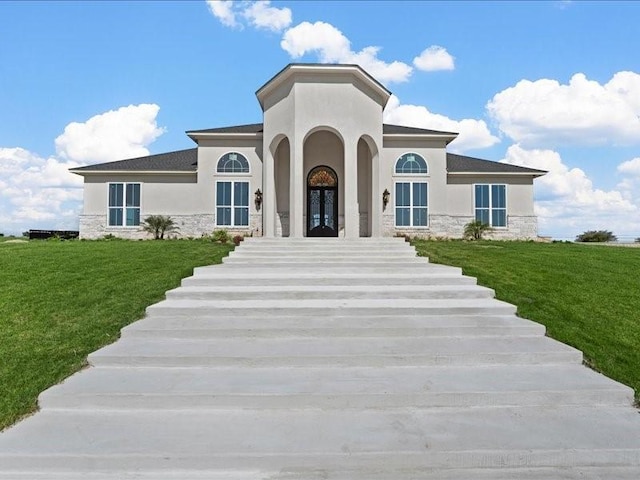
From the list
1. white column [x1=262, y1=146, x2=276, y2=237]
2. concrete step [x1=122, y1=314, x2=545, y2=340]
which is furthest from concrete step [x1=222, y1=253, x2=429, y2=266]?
white column [x1=262, y1=146, x2=276, y2=237]

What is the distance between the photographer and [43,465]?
386cm

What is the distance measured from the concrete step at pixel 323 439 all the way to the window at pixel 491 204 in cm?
1807

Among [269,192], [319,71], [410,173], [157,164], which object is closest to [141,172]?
[157,164]

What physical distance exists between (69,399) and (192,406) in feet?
4.55

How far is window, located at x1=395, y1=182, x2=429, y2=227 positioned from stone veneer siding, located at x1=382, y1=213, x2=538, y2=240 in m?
0.30

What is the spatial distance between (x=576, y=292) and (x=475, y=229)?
1173 centimetres

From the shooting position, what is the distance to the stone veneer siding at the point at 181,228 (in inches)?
815

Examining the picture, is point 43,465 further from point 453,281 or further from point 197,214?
point 197,214

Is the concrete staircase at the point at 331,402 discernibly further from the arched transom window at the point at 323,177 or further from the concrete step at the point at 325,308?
the arched transom window at the point at 323,177

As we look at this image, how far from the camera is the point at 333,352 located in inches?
238

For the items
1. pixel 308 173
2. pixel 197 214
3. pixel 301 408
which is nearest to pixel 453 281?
pixel 301 408

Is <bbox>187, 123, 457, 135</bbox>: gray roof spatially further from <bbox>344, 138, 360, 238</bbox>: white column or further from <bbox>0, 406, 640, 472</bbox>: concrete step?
<bbox>0, 406, 640, 472</bbox>: concrete step

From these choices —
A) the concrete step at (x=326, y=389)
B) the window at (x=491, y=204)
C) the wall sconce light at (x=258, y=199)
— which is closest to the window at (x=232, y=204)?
the wall sconce light at (x=258, y=199)

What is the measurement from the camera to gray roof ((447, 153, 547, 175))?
72.1 ft
